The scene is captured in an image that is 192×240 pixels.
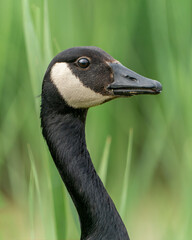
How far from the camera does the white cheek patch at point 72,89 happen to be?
46.2 inches

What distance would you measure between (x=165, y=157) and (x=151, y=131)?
133mm

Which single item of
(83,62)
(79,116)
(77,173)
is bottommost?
(77,173)

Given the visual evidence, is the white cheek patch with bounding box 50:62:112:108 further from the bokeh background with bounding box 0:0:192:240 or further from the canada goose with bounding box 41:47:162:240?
the bokeh background with bounding box 0:0:192:240

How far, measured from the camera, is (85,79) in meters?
1.21

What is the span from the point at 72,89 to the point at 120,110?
0.87 m

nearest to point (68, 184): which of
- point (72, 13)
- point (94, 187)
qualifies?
point (94, 187)

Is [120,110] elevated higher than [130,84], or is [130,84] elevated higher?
[130,84]

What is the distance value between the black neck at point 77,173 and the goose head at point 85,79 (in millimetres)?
42

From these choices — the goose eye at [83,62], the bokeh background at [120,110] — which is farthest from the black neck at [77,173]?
Answer: the bokeh background at [120,110]

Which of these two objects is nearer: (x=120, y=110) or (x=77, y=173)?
(x=77, y=173)

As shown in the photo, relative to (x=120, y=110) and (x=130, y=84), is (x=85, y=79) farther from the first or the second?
(x=120, y=110)

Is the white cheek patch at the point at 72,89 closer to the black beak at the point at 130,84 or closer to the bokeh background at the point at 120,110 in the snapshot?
the black beak at the point at 130,84

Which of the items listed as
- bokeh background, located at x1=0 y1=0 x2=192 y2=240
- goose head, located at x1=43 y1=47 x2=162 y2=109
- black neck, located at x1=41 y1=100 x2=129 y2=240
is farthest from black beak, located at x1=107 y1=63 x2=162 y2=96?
bokeh background, located at x1=0 y1=0 x2=192 y2=240

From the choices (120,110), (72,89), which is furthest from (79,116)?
(120,110)
